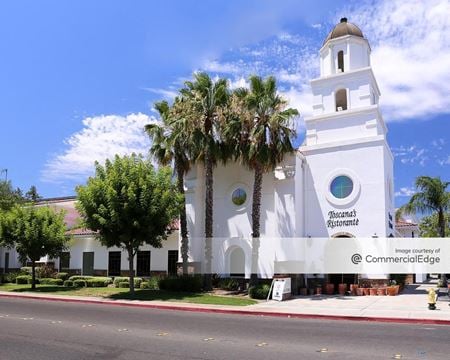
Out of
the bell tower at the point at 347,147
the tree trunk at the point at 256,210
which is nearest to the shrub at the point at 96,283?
the tree trunk at the point at 256,210

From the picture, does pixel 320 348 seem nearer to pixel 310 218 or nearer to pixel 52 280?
pixel 310 218

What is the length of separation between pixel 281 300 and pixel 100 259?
56.5ft

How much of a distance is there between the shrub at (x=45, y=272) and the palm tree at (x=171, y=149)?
13.9 metres

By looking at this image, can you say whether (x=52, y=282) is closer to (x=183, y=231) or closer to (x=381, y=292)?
(x=183, y=231)

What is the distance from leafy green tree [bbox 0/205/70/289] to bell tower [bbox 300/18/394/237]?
1514 centimetres

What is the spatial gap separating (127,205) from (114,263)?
12664 mm

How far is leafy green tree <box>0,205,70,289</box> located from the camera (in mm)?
29198

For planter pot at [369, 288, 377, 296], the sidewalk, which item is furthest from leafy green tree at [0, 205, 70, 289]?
planter pot at [369, 288, 377, 296]

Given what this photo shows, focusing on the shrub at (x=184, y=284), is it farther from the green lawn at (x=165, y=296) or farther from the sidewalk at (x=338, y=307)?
the sidewalk at (x=338, y=307)

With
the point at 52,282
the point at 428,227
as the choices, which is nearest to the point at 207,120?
the point at 52,282

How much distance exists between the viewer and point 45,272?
36.8 meters

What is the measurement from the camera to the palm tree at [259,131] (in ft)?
85.4

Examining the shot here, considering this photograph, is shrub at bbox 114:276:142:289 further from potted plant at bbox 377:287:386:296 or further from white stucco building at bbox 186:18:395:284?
potted plant at bbox 377:287:386:296

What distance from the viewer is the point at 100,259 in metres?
35.6
